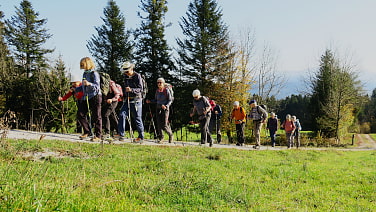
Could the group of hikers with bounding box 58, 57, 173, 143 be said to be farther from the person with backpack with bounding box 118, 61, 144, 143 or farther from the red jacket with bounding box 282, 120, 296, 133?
the red jacket with bounding box 282, 120, 296, 133

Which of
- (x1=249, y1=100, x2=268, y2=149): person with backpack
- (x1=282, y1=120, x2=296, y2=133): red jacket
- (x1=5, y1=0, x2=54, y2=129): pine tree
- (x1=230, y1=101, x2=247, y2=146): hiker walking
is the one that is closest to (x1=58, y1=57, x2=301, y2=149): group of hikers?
(x1=230, y1=101, x2=247, y2=146): hiker walking

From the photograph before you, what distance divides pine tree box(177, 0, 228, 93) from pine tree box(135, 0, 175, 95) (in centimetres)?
177

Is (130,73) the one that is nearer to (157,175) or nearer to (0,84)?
(157,175)

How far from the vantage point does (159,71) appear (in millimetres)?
31406

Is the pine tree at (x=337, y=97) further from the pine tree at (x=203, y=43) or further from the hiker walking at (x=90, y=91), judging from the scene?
the hiker walking at (x=90, y=91)

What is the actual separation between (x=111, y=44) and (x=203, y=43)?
10488 mm

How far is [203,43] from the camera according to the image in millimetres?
30219

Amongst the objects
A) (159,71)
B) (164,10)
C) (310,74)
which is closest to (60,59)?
(159,71)

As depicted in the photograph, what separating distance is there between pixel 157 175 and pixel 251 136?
26.7m

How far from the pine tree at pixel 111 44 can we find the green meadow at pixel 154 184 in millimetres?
26184

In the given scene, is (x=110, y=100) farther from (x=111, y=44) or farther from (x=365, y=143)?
(x=365, y=143)

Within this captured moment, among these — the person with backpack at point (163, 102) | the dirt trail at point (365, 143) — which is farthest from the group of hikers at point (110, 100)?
the dirt trail at point (365, 143)

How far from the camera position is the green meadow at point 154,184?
3.15 m

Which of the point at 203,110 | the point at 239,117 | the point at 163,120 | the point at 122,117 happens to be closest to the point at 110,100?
the point at 122,117
